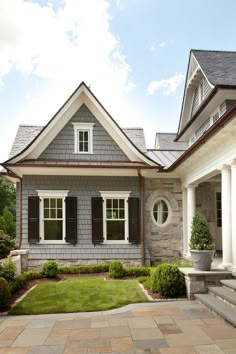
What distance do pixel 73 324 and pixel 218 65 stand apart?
9.81 m

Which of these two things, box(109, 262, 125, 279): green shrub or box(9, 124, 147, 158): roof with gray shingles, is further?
box(9, 124, 147, 158): roof with gray shingles

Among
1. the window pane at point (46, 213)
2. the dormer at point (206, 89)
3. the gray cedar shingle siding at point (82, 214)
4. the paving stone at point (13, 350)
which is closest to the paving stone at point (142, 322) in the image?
the paving stone at point (13, 350)

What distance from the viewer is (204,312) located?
6.09 m

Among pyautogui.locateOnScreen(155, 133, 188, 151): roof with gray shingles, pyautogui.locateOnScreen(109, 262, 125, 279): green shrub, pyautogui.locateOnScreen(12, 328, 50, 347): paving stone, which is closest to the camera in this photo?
pyautogui.locateOnScreen(12, 328, 50, 347): paving stone

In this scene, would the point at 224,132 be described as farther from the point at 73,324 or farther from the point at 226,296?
the point at 73,324

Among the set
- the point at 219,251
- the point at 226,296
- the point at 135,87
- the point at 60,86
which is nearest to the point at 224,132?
the point at 226,296

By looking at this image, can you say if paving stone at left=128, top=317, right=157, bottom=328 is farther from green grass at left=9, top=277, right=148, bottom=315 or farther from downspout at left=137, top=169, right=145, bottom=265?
downspout at left=137, top=169, right=145, bottom=265

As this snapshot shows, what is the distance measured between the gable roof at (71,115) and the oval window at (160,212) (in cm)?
181

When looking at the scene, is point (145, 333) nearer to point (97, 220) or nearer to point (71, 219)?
point (97, 220)

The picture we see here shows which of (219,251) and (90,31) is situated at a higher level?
(90,31)

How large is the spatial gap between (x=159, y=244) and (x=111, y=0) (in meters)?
8.34

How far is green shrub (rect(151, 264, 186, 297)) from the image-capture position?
7.29 meters

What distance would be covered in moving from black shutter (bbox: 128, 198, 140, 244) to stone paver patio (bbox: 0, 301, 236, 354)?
5.24 metres

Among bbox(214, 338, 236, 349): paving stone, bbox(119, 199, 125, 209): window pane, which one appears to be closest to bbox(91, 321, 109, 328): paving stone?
bbox(214, 338, 236, 349): paving stone
